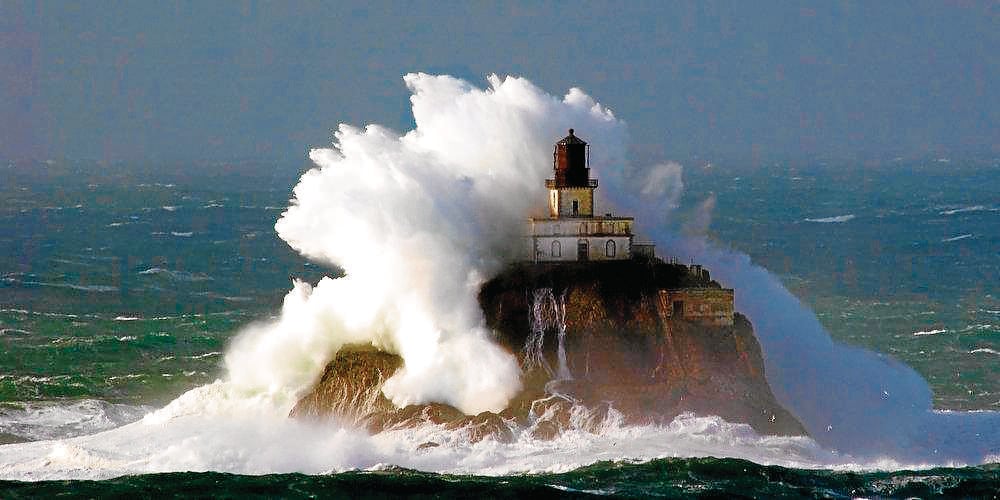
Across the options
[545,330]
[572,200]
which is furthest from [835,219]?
[545,330]

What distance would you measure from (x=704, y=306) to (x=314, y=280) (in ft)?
136

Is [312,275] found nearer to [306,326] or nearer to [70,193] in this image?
[306,326]

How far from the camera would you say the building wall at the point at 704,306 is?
Answer: 2116 inches

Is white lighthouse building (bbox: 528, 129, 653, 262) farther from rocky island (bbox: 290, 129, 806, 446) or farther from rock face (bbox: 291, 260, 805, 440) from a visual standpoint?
rock face (bbox: 291, 260, 805, 440)

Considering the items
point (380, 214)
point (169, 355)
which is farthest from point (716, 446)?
point (169, 355)

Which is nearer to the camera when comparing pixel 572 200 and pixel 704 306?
pixel 704 306

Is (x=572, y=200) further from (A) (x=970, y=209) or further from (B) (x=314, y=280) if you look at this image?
(A) (x=970, y=209)

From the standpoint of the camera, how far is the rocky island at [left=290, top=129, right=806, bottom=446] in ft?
168

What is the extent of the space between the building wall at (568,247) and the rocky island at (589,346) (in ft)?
0.10

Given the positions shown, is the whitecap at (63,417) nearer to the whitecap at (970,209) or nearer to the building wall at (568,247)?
the building wall at (568,247)

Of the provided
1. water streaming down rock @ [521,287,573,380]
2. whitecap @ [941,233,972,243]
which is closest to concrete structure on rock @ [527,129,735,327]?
water streaming down rock @ [521,287,573,380]

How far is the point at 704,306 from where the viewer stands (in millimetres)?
53812

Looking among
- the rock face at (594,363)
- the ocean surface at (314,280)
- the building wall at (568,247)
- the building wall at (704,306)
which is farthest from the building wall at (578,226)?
the ocean surface at (314,280)

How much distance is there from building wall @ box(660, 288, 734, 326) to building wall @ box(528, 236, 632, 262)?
126 inches
